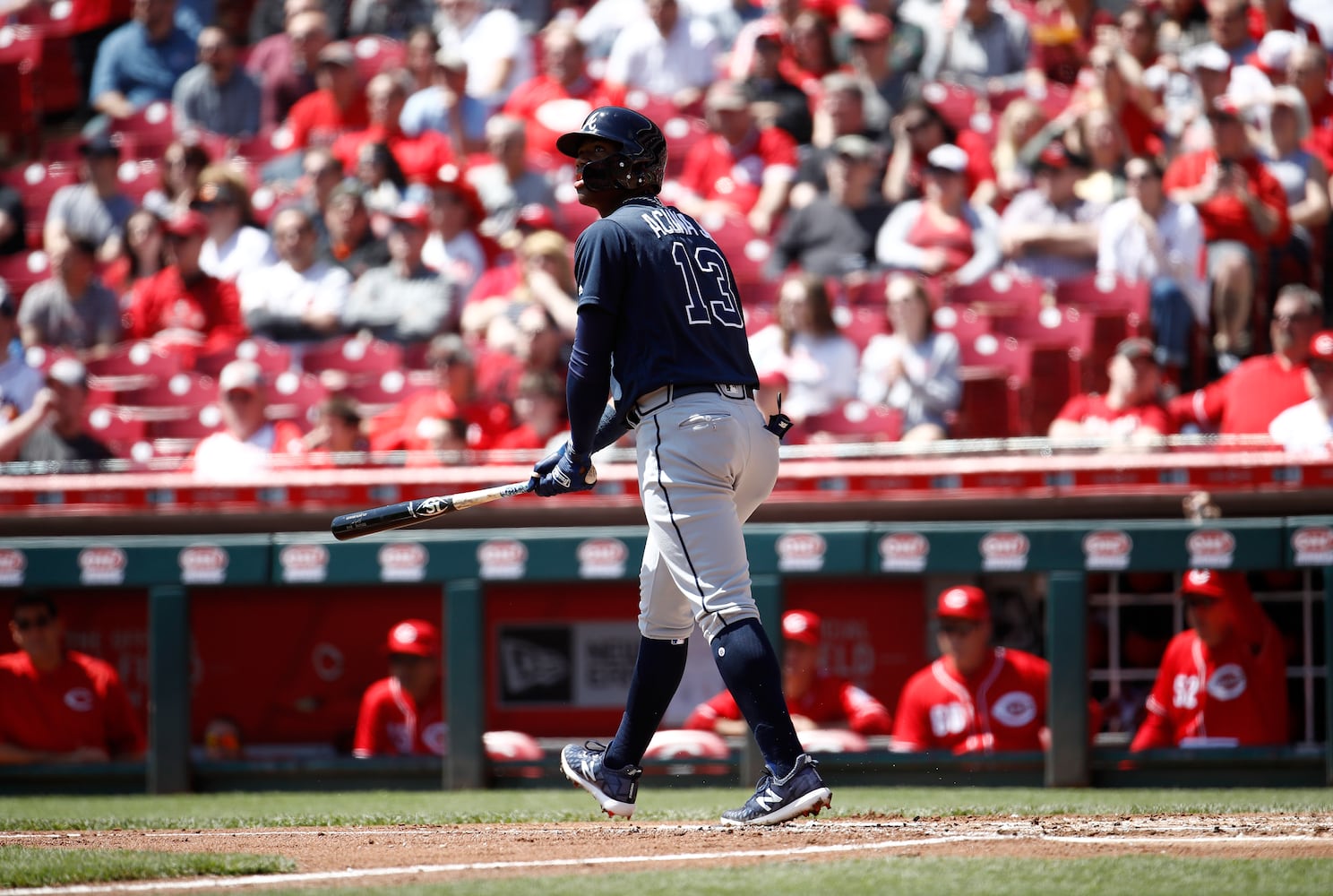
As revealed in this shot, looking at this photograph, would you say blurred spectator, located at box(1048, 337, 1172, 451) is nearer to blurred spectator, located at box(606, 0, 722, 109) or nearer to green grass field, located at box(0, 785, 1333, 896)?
green grass field, located at box(0, 785, 1333, 896)

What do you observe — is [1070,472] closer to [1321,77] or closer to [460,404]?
[460,404]

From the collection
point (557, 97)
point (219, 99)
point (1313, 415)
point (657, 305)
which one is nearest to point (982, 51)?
point (557, 97)

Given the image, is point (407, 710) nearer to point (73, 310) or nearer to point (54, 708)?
point (54, 708)

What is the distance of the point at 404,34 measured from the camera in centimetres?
1289

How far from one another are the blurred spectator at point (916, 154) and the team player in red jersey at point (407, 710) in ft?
13.8

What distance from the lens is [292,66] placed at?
12.3 metres

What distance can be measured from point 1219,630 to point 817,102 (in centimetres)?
508

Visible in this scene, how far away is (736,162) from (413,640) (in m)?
4.53

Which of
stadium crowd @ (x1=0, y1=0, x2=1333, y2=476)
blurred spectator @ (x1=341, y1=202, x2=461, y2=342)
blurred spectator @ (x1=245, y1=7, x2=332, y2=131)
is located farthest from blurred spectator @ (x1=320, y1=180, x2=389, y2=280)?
blurred spectator @ (x1=245, y1=7, x2=332, y2=131)

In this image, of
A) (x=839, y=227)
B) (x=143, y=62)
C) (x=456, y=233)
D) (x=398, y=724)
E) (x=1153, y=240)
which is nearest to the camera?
(x=398, y=724)

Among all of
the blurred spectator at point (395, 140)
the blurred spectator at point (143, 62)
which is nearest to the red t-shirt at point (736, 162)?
the blurred spectator at point (395, 140)

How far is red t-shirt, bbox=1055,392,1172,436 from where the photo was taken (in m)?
7.50

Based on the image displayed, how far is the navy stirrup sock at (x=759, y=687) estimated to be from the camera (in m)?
4.02

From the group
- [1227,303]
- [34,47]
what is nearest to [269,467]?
[1227,303]
